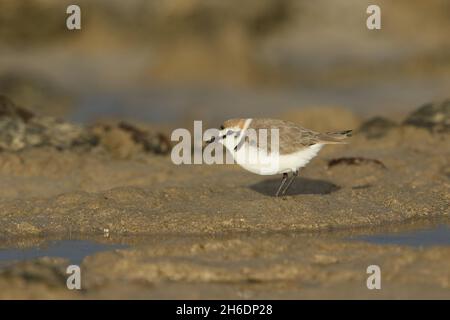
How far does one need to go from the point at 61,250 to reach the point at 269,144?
210cm

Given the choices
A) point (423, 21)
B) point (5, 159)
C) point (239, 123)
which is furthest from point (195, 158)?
point (423, 21)

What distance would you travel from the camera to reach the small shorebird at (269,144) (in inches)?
351

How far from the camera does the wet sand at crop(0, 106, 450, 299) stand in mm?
6688

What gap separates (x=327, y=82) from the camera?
16812mm

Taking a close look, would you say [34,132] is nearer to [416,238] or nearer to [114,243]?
[114,243]

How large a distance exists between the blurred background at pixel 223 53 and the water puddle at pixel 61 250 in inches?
303

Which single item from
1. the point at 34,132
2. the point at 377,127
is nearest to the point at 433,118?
the point at 377,127

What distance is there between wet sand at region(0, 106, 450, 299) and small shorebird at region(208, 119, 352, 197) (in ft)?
1.05

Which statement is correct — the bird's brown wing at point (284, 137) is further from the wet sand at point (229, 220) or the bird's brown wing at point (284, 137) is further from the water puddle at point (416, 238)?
the water puddle at point (416, 238)

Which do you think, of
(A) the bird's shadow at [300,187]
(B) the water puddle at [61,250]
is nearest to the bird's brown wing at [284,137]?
(A) the bird's shadow at [300,187]

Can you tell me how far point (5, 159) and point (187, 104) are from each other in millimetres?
4612

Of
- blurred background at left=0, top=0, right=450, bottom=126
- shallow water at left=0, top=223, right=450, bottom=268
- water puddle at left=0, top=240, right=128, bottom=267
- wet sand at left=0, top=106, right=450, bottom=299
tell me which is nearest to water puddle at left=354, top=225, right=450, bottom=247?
shallow water at left=0, top=223, right=450, bottom=268
